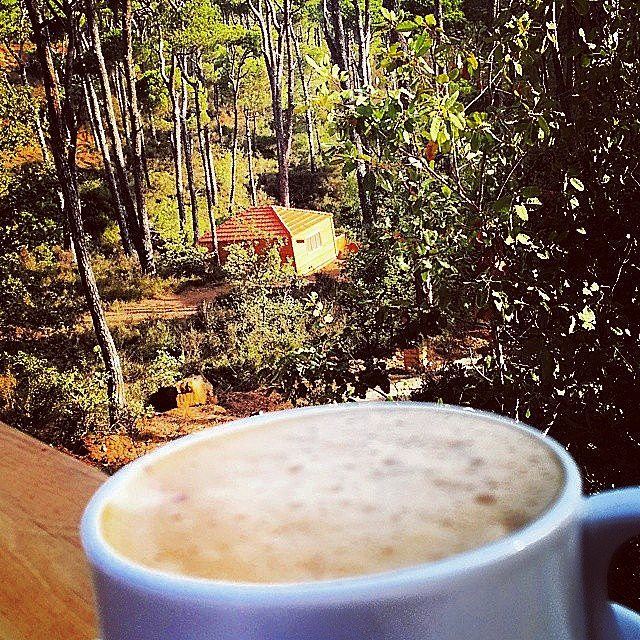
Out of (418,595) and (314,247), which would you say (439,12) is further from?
(418,595)

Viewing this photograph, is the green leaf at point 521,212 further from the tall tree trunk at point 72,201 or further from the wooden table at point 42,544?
the tall tree trunk at point 72,201

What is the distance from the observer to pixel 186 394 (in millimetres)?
1430

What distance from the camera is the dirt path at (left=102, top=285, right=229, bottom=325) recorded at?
4.75 feet

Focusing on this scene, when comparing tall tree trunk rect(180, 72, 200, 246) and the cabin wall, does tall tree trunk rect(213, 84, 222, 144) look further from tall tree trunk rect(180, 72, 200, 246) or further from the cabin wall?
the cabin wall

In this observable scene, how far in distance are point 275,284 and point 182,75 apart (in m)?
0.36

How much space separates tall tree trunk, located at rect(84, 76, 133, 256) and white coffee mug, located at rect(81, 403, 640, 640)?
4.53 feet

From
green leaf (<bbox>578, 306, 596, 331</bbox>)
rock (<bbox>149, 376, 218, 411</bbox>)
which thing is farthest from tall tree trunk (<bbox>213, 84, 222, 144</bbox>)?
green leaf (<bbox>578, 306, 596, 331</bbox>)

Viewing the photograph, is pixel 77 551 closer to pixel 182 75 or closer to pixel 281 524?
pixel 281 524

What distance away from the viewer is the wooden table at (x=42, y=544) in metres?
0.35

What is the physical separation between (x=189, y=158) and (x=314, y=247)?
26cm

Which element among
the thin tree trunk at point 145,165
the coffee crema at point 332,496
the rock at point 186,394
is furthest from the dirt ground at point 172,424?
the coffee crema at point 332,496

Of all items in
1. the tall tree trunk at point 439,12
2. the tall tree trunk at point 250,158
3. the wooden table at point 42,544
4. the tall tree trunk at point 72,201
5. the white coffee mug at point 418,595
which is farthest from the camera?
the tall tree trunk at point 72,201

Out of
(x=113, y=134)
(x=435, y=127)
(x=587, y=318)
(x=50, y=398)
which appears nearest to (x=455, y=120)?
(x=435, y=127)

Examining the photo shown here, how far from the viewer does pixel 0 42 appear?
152 centimetres
